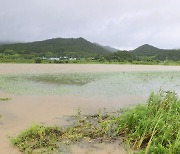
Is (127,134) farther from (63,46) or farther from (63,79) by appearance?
(63,46)

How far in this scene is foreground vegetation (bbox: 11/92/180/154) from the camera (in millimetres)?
5254

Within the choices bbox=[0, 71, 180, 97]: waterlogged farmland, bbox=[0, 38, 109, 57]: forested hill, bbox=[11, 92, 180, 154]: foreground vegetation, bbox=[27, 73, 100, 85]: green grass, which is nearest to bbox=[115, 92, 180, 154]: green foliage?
bbox=[11, 92, 180, 154]: foreground vegetation

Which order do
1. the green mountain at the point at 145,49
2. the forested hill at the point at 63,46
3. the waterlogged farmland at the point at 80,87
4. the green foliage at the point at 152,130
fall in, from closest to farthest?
1. the green foliage at the point at 152,130
2. the waterlogged farmland at the point at 80,87
3. the forested hill at the point at 63,46
4. the green mountain at the point at 145,49

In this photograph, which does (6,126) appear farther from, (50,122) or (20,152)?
(20,152)

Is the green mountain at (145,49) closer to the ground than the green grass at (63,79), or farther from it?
farther from it

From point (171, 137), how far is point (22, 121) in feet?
13.2

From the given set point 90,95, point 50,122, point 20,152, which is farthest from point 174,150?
point 90,95

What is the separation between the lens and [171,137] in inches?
213

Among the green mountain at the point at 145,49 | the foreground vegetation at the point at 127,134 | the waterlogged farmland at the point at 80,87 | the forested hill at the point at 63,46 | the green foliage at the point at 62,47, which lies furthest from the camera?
the green mountain at the point at 145,49

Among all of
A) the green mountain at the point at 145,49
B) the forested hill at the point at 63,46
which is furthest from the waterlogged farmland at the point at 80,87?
the green mountain at the point at 145,49

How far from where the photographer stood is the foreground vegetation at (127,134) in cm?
525

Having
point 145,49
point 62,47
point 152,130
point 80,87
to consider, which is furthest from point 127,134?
point 145,49

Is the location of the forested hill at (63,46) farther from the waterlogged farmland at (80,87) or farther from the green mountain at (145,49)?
the waterlogged farmland at (80,87)

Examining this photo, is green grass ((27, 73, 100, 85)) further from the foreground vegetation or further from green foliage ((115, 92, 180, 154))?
green foliage ((115, 92, 180, 154))
